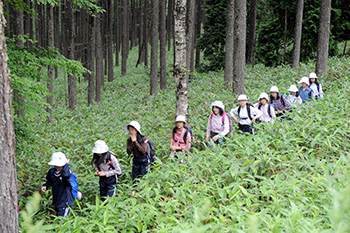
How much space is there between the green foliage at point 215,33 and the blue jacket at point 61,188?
67.1 feet

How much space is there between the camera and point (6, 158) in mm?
3387

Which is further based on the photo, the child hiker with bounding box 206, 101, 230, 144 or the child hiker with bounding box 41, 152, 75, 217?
the child hiker with bounding box 206, 101, 230, 144

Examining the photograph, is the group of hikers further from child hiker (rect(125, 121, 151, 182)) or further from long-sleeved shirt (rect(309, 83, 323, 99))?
long-sleeved shirt (rect(309, 83, 323, 99))

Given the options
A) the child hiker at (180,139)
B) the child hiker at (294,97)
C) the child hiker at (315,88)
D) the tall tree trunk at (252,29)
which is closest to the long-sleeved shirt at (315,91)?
the child hiker at (315,88)

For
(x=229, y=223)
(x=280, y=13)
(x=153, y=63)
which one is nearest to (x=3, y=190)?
(x=229, y=223)

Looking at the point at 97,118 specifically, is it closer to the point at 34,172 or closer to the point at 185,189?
the point at 34,172

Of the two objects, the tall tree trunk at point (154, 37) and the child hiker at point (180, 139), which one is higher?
the tall tree trunk at point (154, 37)

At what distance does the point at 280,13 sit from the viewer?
957 inches

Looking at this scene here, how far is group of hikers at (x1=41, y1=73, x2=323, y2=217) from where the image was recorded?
231 inches

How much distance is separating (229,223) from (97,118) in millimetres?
13200

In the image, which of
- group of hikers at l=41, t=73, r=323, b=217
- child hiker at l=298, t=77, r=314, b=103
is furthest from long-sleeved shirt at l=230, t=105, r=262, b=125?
child hiker at l=298, t=77, r=314, b=103

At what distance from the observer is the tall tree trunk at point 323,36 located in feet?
47.6

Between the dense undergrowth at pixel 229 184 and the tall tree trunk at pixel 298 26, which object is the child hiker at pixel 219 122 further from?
the tall tree trunk at pixel 298 26

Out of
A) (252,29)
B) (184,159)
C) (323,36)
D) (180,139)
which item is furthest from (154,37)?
(184,159)
